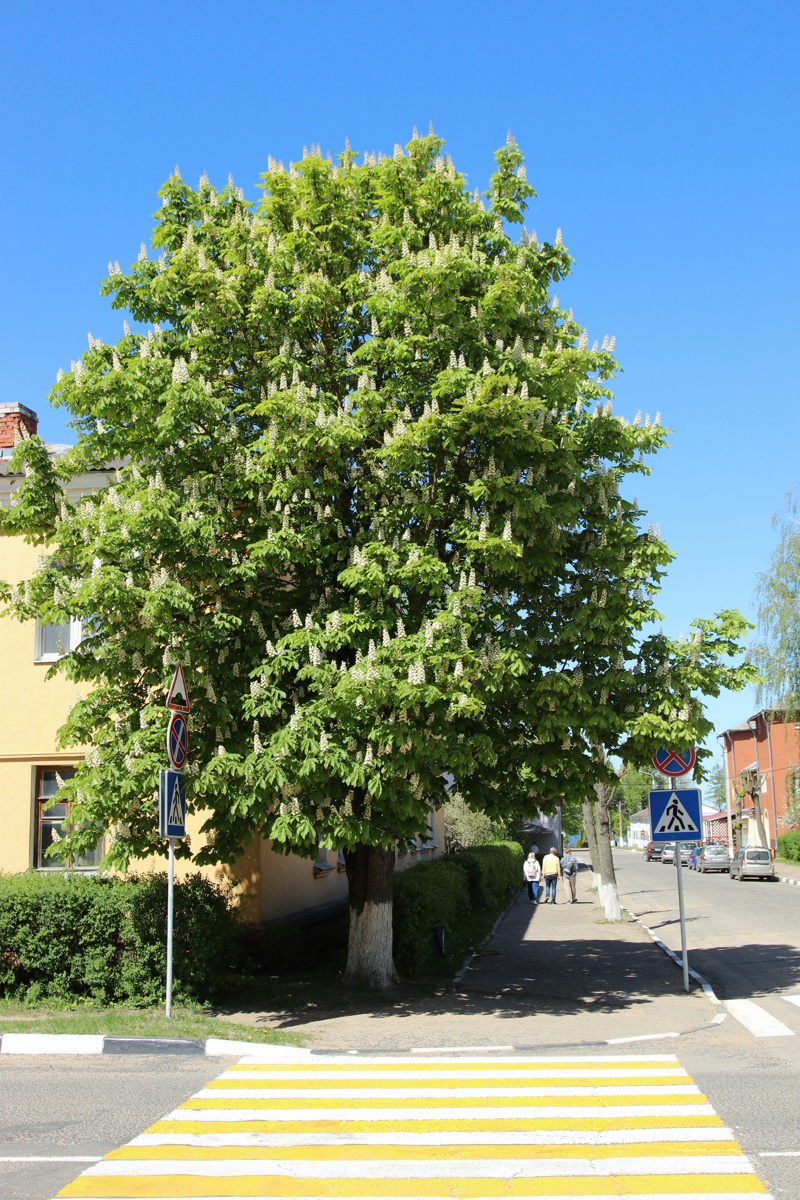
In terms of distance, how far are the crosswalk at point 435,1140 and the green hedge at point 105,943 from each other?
132 inches

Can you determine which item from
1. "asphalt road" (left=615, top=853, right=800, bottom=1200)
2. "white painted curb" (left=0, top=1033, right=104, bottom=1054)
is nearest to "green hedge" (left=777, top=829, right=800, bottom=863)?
"asphalt road" (left=615, top=853, right=800, bottom=1200)

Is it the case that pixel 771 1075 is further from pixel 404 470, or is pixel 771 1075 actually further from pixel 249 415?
pixel 249 415

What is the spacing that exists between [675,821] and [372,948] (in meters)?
4.43

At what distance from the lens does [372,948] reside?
14172mm

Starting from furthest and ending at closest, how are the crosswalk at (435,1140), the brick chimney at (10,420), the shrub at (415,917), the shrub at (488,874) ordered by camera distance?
1. the shrub at (488,874)
2. the brick chimney at (10,420)
3. the shrub at (415,917)
4. the crosswalk at (435,1140)

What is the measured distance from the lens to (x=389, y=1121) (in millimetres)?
7406

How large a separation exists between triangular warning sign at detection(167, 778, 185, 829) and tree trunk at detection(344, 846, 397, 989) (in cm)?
360

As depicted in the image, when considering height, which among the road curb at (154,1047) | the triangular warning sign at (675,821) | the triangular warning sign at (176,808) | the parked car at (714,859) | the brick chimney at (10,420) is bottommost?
the parked car at (714,859)

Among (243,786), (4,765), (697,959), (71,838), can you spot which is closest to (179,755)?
(243,786)

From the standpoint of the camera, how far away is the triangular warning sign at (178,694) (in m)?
10.9

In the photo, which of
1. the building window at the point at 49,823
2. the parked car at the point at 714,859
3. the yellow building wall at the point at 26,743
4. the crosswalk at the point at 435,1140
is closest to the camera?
the crosswalk at the point at 435,1140

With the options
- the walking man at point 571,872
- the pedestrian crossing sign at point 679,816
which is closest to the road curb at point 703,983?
the pedestrian crossing sign at point 679,816

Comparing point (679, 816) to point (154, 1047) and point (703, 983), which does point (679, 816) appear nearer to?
point (703, 983)

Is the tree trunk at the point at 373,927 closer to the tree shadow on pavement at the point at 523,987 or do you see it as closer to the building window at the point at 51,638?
the tree shadow on pavement at the point at 523,987
